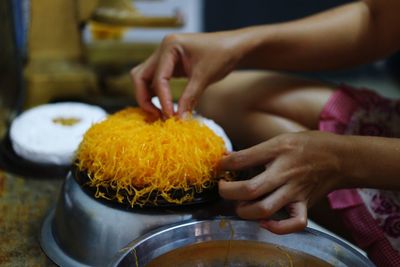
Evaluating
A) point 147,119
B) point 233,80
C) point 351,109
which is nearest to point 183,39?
point 147,119

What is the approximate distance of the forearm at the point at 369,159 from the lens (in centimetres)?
120

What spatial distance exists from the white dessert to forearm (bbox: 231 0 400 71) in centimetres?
63

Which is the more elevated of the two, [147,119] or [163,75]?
[163,75]

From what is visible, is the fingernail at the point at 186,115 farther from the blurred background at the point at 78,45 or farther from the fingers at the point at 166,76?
the blurred background at the point at 78,45

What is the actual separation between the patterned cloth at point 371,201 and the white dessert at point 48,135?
0.83 meters

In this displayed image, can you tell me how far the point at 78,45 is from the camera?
274 cm

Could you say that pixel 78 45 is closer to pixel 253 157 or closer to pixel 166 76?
pixel 166 76

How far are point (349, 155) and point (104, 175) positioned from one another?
58 cm

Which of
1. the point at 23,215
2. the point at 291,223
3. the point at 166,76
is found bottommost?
the point at 23,215

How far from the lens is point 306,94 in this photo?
177cm

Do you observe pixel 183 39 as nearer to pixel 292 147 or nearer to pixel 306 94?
pixel 306 94

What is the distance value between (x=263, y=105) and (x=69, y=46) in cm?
130

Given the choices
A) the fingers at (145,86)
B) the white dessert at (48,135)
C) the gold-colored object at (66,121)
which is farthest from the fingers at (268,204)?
the gold-colored object at (66,121)

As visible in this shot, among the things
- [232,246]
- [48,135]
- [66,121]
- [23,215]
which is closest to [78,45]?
[66,121]
